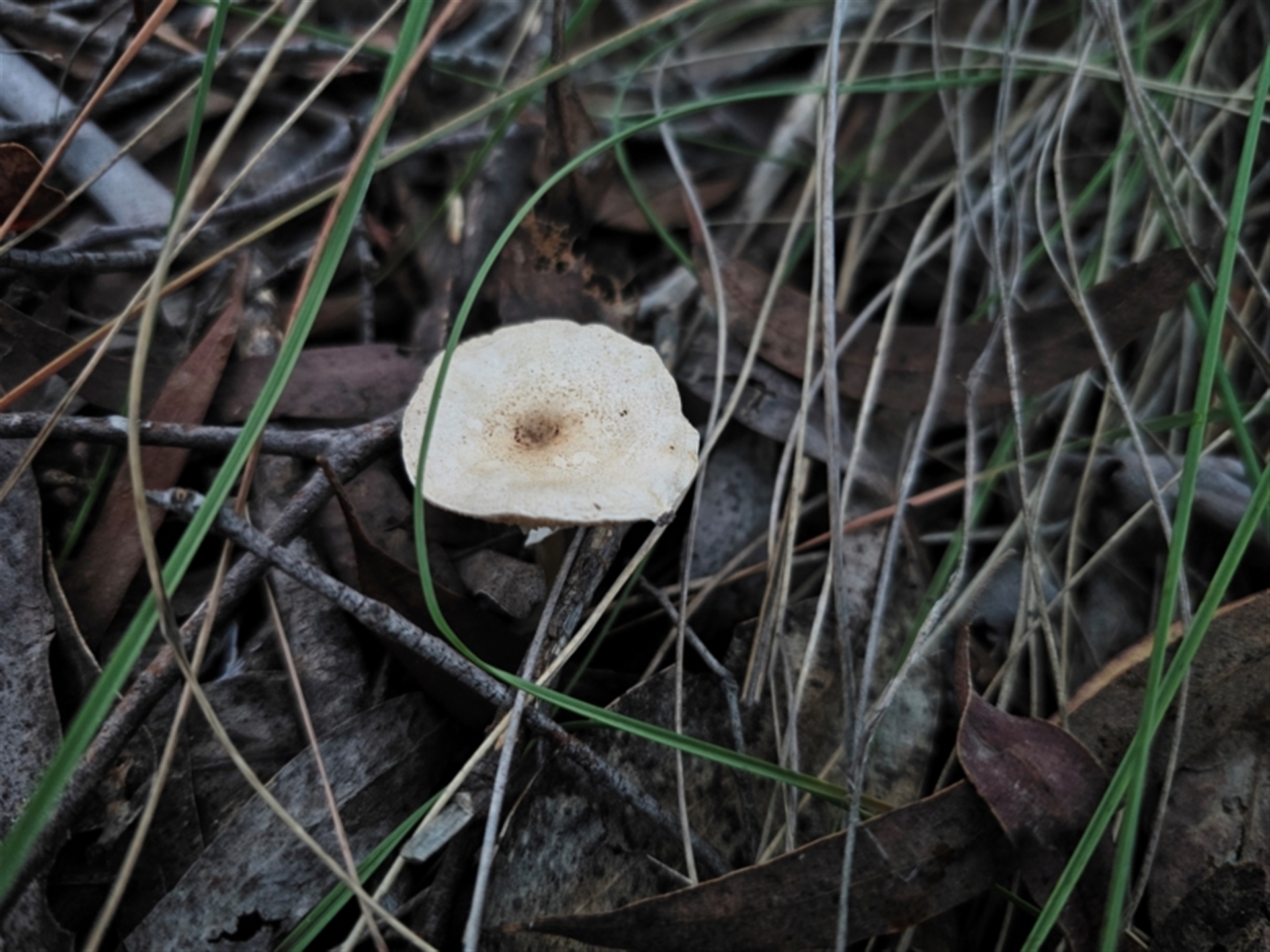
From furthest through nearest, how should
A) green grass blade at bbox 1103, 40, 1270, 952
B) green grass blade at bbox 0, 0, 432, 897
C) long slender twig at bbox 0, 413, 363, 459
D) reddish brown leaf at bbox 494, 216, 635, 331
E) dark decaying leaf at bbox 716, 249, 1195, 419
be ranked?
1. reddish brown leaf at bbox 494, 216, 635, 331
2. dark decaying leaf at bbox 716, 249, 1195, 419
3. long slender twig at bbox 0, 413, 363, 459
4. green grass blade at bbox 1103, 40, 1270, 952
5. green grass blade at bbox 0, 0, 432, 897

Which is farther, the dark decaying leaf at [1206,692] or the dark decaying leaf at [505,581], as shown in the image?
the dark decaying leaf at [505,581]

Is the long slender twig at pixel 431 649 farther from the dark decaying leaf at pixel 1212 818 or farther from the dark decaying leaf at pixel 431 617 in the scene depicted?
the dark decaying leaf at pixel 1212 818

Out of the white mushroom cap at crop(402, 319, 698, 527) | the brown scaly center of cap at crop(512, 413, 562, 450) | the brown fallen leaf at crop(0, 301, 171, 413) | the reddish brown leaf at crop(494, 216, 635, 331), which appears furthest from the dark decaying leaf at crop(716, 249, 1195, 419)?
the brown fallen leaf at crop(0, 301, 171, 413)

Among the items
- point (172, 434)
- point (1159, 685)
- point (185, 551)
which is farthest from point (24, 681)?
point (1159, 685)

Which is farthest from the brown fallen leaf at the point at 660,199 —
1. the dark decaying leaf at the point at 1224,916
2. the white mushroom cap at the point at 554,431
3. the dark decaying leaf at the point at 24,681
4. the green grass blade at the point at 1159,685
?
the dark decaying leaf at the point at 1224,916

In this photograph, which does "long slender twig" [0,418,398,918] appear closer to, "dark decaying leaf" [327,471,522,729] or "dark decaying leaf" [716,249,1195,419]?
"dark decaying leaf" [327,471,522,729]

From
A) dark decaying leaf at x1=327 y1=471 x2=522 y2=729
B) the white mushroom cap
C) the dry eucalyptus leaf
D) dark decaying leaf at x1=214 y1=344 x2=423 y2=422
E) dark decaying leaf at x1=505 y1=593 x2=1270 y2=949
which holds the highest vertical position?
the white mushroom cap
